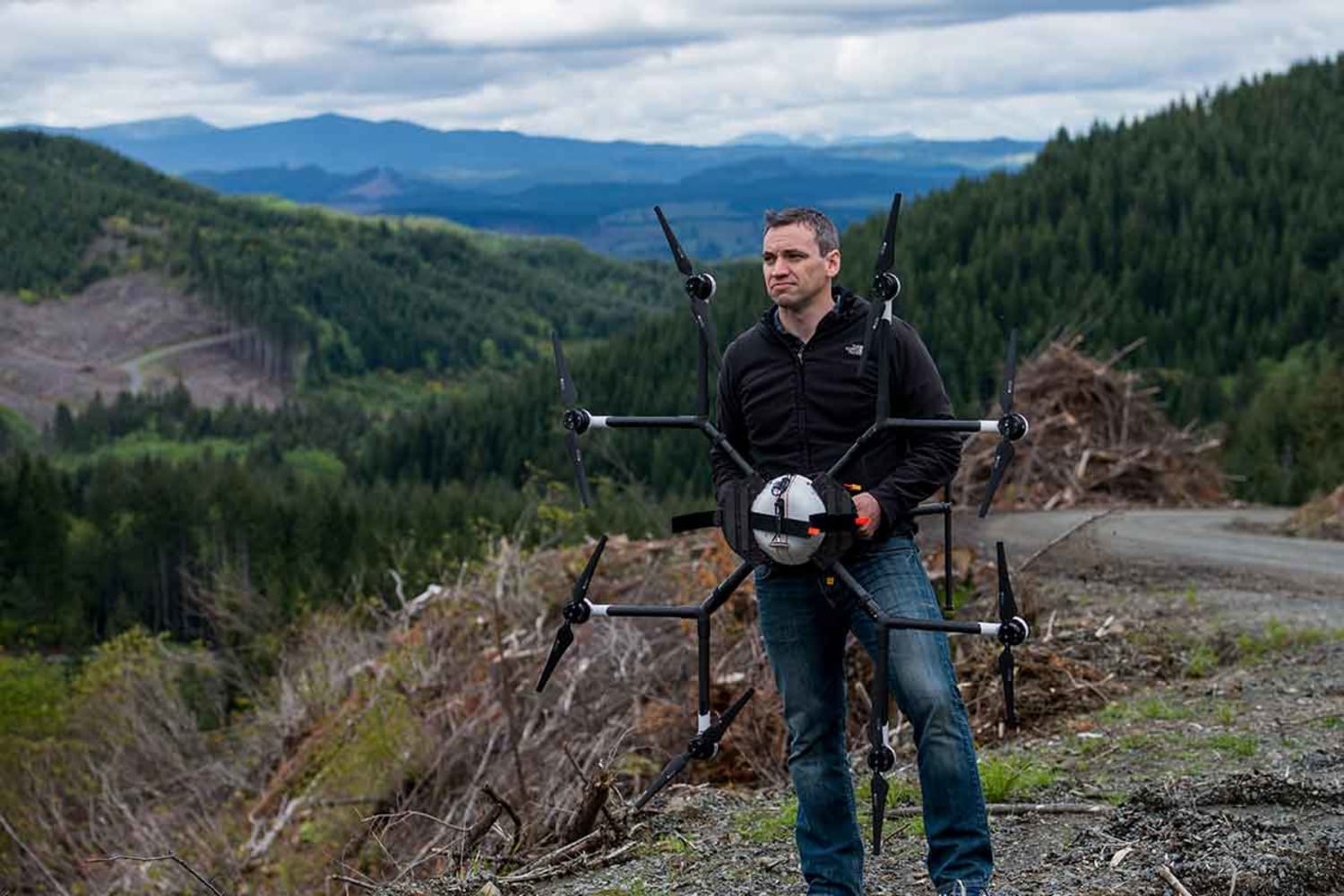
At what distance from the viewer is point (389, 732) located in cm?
1716

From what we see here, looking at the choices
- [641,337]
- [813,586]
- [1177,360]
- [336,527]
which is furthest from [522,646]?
[641,337]

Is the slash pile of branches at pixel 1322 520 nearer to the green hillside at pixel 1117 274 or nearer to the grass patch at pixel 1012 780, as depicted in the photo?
the grass patch at pixel 1012 780

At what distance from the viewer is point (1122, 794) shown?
9039mm

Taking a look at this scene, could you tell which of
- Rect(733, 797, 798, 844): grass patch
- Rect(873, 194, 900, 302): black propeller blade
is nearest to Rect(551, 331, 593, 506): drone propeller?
Rect(873, 194, 900, 302): black propeller blade

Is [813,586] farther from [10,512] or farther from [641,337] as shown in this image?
[641,337]

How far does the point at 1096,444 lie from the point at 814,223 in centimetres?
2145

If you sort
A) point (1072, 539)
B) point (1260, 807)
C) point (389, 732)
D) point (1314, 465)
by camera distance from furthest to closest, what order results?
point (1314, 465) < point (1072, 539) < point (389, 732) < point (1260, 807)

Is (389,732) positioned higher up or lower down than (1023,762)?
lower down

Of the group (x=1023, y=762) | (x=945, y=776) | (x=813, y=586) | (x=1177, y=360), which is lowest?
(x=1177, y=360)

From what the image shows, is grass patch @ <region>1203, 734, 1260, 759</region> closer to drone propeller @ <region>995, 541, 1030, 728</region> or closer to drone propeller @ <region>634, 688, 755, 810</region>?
drone propeller @ <region>995, 541, 1030, 728</region>

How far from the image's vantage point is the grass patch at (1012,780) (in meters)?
9.20

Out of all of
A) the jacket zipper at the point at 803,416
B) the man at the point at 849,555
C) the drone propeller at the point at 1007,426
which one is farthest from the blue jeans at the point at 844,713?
the drone propeller at the point at 1007,426

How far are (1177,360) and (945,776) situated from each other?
11917 cm

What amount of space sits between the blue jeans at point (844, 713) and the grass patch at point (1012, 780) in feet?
8.33
